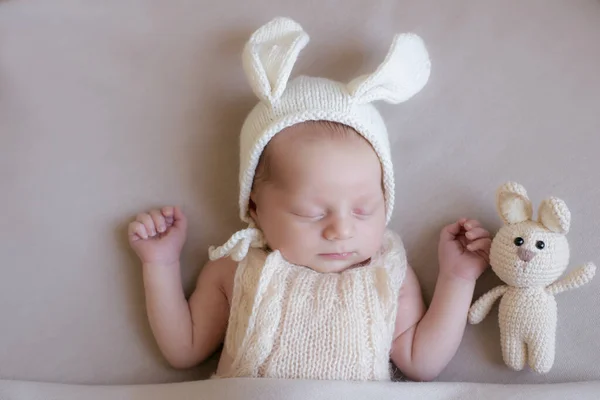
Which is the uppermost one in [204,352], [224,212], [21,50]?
[21,50]

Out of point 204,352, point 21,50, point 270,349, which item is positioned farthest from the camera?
point 21,50

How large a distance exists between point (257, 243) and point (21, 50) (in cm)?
63

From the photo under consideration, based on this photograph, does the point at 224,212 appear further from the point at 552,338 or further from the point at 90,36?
the point at 552,338

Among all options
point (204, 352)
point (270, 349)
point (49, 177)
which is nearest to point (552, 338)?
point (270, 349)

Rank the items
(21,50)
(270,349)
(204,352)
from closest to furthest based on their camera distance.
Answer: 1. (270,349)
2. (204,352)
3. (21,50)

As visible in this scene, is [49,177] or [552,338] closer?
[552,338]

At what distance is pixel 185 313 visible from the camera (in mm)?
1154

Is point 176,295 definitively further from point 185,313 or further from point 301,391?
point 301,391

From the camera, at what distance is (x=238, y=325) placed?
3.58ft

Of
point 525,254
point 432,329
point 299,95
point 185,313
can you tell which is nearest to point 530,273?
point 525,254

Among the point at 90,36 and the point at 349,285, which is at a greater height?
the point at 90,36

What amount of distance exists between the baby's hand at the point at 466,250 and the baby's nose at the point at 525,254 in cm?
8

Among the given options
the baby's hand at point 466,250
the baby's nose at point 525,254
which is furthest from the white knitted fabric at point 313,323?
the baby's nose at point 525,254

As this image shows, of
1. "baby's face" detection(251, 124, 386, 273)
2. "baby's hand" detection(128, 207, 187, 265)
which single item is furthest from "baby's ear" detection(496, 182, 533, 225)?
"baby's hand" detection(128, 207, 187, 265)
